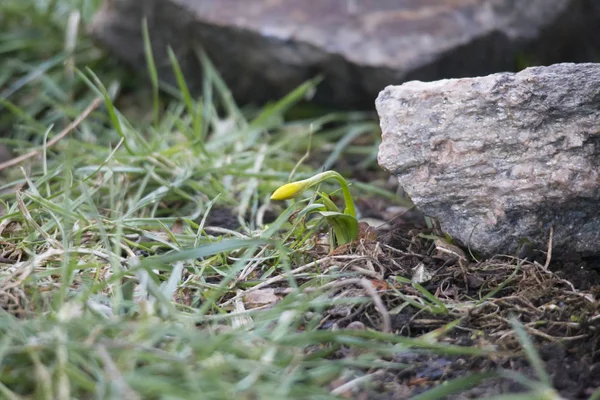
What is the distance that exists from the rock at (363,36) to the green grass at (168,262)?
0.32ft

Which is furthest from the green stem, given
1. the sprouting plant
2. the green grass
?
the green grass

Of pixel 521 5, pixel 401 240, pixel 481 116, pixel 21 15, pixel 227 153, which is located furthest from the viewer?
pixel 21 15

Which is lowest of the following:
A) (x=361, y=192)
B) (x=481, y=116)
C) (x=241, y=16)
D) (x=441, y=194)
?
(x=361, y=192)

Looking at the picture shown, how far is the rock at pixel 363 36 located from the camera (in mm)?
2590

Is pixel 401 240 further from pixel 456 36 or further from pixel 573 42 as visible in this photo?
pixel 573 42

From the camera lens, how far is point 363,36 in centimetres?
263

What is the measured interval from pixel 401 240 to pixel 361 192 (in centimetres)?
60

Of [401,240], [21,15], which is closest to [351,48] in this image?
[401,240]


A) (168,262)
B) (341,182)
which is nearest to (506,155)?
(341,182)

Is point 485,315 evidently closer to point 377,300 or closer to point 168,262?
point 377,300

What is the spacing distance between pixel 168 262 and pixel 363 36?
4.99 ft

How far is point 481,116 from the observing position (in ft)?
5.19

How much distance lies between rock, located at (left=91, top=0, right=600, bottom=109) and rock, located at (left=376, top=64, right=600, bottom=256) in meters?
0.97

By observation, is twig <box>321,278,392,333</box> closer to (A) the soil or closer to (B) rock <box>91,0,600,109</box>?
(A) the soil
